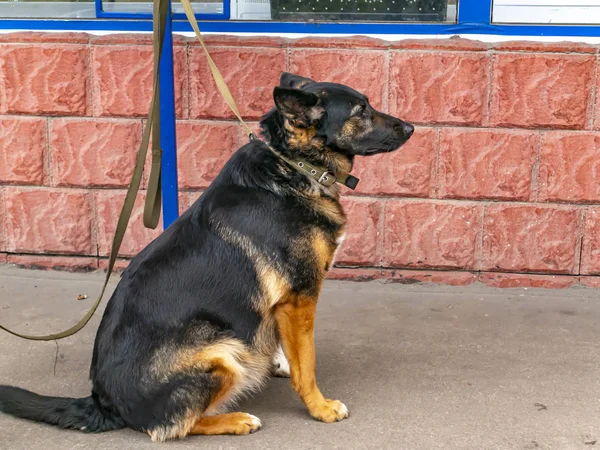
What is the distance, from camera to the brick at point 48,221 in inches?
217

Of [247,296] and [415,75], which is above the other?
[415,75]

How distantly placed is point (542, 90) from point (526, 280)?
4.18ft

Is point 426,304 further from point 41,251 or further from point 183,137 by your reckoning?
point 41,251

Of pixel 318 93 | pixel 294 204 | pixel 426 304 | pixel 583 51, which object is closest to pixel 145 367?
pixel 294 204

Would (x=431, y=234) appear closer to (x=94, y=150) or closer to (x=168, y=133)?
(x=168, y=133)

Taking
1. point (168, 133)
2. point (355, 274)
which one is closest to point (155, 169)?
point (168, 133)

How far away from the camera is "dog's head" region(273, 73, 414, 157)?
136 inches

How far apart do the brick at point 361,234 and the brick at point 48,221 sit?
5.93 ft

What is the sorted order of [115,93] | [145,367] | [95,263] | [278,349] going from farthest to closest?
[95,263], [115,93], [278,349], [145,367]

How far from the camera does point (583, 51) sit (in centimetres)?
495

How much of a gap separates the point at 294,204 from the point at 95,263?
2571 millimetres

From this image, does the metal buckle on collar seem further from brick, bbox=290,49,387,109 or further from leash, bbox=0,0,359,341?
brick, bbox=290,49,387,109

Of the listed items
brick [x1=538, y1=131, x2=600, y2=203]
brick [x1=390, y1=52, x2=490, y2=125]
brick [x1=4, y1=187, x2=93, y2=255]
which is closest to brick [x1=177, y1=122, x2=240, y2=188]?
brick [x1=4, y1=187, x2=93, y2=255]

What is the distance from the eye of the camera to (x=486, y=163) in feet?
16.9
